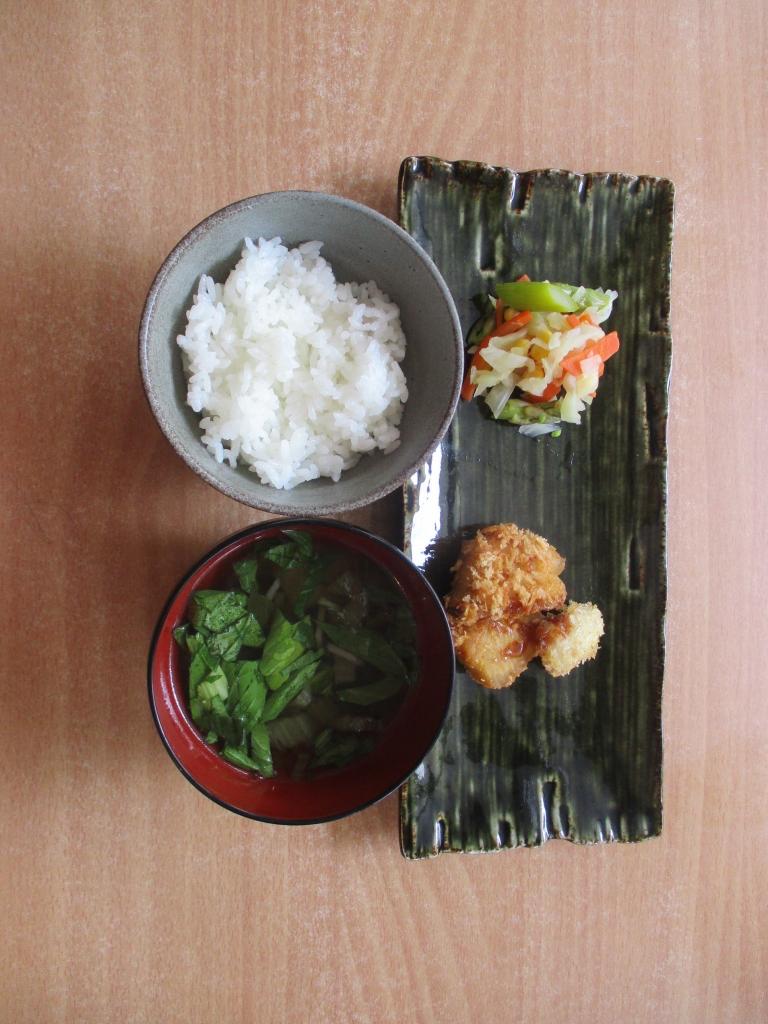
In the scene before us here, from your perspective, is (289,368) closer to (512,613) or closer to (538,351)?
(538,351)

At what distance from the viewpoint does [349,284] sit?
1.85 m

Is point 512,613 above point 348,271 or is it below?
below

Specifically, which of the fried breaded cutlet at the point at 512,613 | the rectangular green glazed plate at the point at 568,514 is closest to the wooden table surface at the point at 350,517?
the rectangular green glazed plate at the point at 568,514

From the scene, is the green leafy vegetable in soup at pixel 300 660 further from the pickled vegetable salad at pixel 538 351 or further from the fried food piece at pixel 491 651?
the pickled vegetable salad at pixel 538 351

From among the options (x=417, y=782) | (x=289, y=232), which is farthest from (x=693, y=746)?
(x=289, y=232)

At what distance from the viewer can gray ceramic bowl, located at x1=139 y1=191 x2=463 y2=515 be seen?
5.35 feet

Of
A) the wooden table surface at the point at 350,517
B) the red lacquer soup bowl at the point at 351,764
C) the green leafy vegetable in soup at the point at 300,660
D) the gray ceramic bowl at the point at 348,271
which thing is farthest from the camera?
the wooden table surface at the point at 350,517

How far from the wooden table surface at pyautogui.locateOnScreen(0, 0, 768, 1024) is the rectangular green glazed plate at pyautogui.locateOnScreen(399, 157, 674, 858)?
0.14 metres

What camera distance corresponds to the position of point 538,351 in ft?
6.31

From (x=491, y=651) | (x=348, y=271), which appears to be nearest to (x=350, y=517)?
(x=491, y=651)

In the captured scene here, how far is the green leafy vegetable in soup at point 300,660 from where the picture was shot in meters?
1.84

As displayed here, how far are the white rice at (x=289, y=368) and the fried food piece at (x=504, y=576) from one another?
0.35 m

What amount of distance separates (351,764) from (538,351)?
1067mm

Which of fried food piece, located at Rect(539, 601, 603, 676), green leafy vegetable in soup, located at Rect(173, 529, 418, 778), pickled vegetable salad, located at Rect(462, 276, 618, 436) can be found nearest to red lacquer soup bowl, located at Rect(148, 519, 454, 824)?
green leafy vegetable in soup, located at Rect(173, 529, 418, 778)
